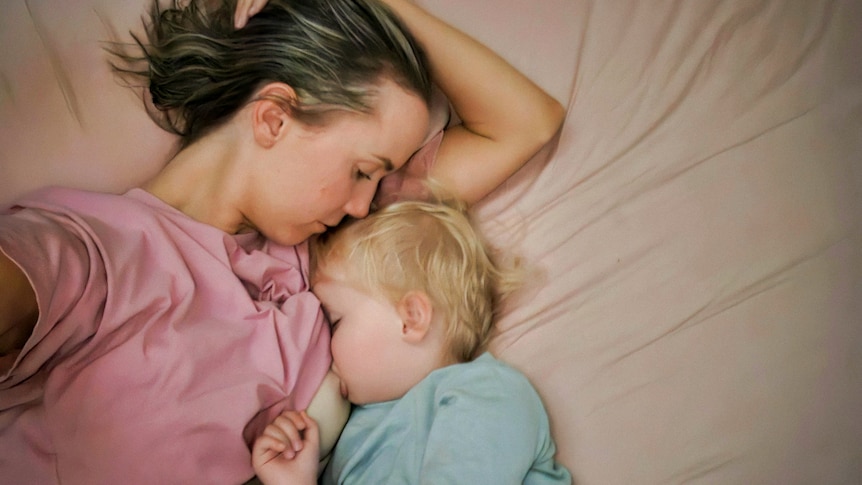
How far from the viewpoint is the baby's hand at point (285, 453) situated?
852 millimetres

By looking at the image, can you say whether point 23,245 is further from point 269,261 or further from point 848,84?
point 848,84

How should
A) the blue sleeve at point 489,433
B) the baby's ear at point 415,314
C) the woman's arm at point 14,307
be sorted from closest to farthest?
1. the woman's arm at point 14,307
2. the blue sleeve at point 489,433
3. the baby's ear at point 415,314

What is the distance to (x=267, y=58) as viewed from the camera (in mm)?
927

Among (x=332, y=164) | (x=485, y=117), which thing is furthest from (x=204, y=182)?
(x=485, y=117)

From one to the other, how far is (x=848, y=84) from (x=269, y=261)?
850mm

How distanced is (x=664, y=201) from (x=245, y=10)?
62 cm

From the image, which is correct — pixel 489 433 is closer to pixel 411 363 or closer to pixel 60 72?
pixel 411 363

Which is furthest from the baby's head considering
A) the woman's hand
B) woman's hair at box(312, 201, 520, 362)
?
the woman's hand

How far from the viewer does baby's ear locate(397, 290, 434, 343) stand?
94 centimetres

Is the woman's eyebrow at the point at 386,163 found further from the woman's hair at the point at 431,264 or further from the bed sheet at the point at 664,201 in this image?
the bed sheet at the point at 664,201

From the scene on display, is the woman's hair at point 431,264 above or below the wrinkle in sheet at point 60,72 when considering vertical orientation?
below

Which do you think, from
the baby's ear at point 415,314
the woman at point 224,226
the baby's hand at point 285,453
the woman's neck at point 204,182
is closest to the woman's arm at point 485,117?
the woman at point 224,226

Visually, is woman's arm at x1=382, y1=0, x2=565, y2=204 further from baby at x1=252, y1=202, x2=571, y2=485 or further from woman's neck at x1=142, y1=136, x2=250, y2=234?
woman's neck at x1=142, y1=136, x2=250, y2=234

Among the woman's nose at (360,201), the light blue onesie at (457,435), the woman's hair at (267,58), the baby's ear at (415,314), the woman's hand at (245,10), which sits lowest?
the light blue onesie at (457,435)
